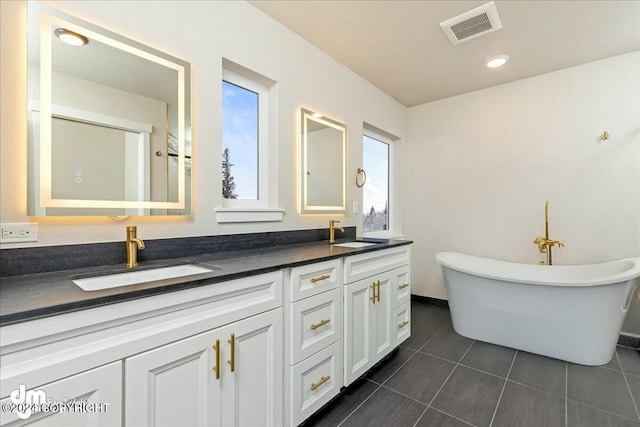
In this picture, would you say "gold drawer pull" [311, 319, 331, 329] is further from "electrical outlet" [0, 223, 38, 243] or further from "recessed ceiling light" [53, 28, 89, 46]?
"recessed ceiling light" [53, 28, 89, 46]

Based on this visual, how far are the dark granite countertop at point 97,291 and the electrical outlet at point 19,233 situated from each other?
0.14 metres

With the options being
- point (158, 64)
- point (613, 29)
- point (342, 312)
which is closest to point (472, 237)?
point (613, 29)

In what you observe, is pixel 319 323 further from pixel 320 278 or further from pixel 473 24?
pixel 473 24

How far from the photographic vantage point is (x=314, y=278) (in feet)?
5.03

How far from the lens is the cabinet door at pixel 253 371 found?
44.8 inches

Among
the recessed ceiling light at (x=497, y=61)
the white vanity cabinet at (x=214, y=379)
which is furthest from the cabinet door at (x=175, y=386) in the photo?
the recessed ceiling light at (x=497, y=61)

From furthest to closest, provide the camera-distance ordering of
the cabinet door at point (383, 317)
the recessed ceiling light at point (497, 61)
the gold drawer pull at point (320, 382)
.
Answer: the recessed ceiling light at point (497, 61) < the cabinet door at point (383, 317) < the gold drawer pull at point (320, 382)

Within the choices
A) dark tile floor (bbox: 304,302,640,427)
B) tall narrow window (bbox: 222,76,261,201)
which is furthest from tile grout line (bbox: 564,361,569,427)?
tall narrow window (bbox: 222,76,261,201)

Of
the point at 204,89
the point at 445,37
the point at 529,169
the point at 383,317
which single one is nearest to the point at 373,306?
the point at 383,317

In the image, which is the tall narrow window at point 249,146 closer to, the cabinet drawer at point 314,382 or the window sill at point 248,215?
the window sill at point 248,215

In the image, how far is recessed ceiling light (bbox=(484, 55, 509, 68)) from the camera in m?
2.49

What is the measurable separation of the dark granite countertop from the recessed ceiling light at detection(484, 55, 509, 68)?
2.34 metres

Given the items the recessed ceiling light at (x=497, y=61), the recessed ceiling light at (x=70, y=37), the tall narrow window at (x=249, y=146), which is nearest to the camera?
the recessed ceiling light at (x=70, y=37)

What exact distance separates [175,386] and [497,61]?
10.5ft
